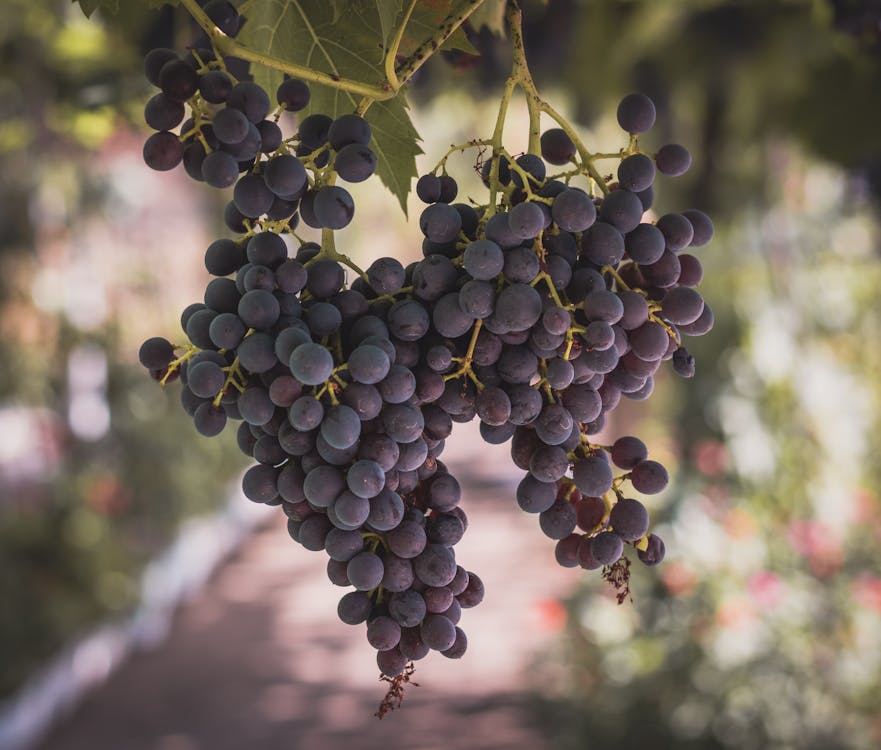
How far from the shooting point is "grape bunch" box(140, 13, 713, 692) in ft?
1.69

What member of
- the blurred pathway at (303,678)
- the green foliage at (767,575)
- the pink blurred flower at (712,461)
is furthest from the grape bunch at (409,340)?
the pink blurred flower at (712,461)

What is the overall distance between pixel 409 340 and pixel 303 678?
5.02m

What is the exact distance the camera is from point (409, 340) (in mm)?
533

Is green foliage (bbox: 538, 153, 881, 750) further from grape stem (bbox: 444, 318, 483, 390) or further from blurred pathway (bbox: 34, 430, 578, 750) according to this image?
grape stem (bbox: 444, 318, 483, 390)

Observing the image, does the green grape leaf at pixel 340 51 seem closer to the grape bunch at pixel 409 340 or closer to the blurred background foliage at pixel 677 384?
the grape bunch at pixel 409 340

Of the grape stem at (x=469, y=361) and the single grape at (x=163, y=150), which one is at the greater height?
the single grape at (x=163, y=150)

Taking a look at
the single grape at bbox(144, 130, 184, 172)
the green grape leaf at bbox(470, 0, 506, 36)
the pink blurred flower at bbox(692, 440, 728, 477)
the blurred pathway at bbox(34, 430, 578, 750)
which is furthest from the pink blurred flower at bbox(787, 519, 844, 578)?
the single grape at bbox(144, 130, 184, 172)

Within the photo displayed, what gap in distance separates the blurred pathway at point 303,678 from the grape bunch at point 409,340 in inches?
131

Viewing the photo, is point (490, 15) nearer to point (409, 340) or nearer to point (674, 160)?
point (674, 160)

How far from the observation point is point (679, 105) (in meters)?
3.34

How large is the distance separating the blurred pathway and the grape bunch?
10.9 feet

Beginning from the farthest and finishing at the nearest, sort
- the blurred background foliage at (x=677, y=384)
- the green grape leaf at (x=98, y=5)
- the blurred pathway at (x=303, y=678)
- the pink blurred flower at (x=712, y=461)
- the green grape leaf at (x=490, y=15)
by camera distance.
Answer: the blurred pathway at (x=303, y=678)
the pink blurred flower at (x=712, y=461)
the blurred background foliage at (x=677, y=384)
the green grape leaf at (x=490, y=15)
the green grape leaf at (x=98, y=5)

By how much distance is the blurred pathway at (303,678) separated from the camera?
452 centimetres

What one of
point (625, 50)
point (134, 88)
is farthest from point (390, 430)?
point (625, 50)
